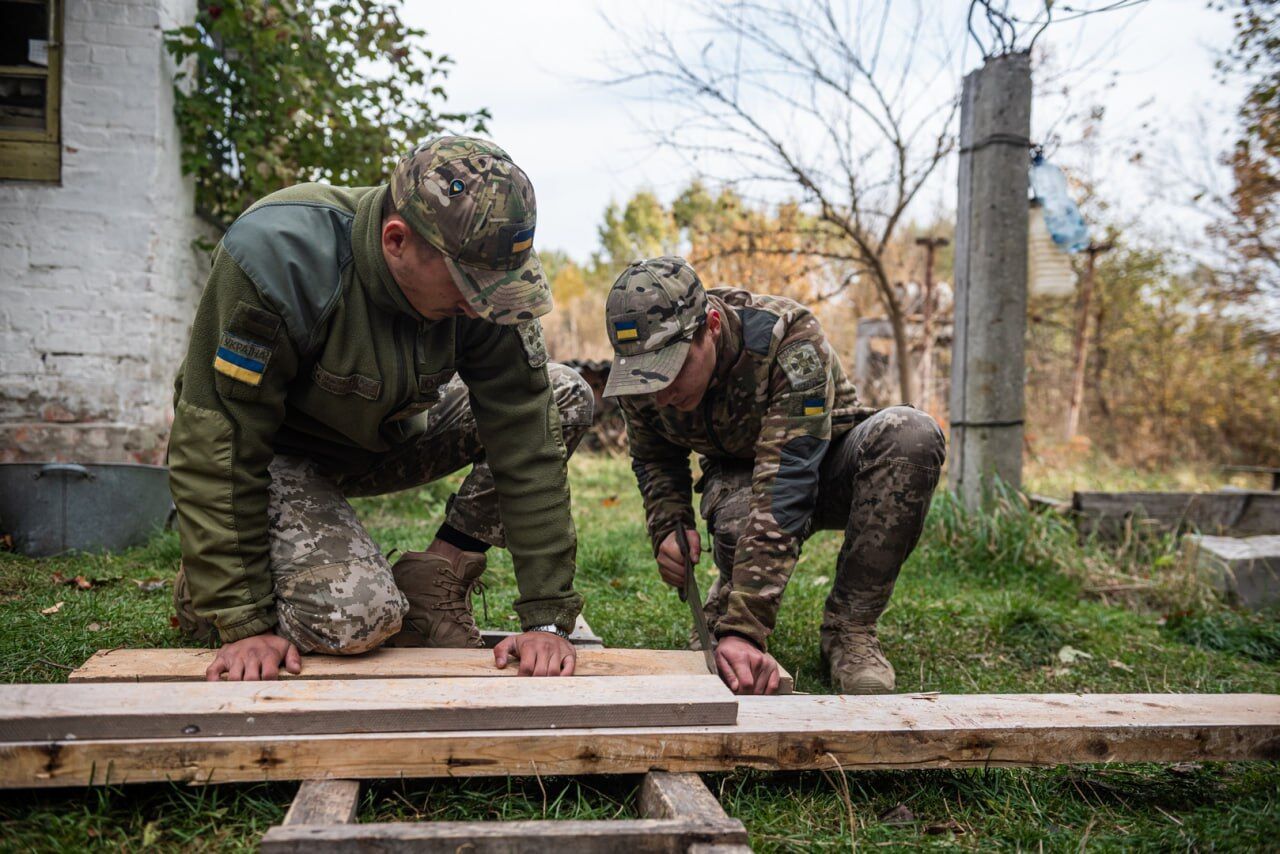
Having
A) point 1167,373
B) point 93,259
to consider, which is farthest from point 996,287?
point 1167,373

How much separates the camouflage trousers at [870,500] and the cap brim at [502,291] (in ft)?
3.13

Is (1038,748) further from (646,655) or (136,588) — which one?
(136,588)

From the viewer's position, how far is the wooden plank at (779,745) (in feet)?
5.40

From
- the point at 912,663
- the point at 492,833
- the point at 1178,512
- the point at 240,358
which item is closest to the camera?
the point at 492,833

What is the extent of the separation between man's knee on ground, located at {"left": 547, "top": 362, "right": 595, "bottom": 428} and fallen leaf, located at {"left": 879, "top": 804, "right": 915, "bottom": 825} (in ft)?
4.73

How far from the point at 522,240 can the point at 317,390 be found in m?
0.63

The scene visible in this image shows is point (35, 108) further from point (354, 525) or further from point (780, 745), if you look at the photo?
point (780, 745)

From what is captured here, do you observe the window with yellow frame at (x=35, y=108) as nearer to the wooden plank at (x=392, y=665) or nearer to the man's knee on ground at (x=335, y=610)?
the wooden plank at (x=392, y=665)

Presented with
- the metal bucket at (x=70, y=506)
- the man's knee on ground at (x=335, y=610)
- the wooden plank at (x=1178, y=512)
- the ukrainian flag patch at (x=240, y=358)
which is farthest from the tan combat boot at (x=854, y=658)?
the metal bucket at (x=70, y=506)

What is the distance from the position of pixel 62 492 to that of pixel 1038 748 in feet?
12.9

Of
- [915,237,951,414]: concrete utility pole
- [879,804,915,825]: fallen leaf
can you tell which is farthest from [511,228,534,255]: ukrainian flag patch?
[915,237,951,414]: concrete utility pole

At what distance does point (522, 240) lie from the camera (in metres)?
2.07

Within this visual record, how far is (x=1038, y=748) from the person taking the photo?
1961 millimetres

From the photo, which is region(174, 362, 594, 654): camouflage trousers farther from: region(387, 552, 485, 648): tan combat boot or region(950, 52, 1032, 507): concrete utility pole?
region(950, 52, 1032, 507): concrete utility pole
